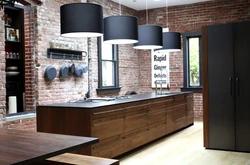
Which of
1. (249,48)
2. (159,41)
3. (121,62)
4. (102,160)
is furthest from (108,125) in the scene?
(121,62)

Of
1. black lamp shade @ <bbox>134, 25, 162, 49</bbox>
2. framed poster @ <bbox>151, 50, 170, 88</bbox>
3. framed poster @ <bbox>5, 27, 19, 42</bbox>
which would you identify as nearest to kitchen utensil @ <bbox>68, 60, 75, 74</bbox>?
framed poster @ <bbox>5, 27, 19, 42</bbox>

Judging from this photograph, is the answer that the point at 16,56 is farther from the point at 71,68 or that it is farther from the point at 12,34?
the point at 71,68

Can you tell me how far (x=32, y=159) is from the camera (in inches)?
71.9

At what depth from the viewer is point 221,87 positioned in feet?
17.2

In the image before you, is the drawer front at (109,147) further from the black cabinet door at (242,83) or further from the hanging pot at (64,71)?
the hanging pot at (64,71)

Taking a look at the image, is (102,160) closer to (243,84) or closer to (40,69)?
(243,84)

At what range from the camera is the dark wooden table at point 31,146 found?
1.84 m

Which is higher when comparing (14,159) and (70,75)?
(70,75)

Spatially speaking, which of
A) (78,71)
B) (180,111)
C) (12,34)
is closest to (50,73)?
(78,71)

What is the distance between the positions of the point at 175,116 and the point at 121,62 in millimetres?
2887

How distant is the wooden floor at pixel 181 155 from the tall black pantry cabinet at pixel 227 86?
0.90ft

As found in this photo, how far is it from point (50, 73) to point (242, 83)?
12.1 feet

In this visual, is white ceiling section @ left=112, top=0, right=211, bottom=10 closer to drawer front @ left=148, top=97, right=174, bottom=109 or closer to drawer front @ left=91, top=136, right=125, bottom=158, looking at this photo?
drawer front @ left=148, top=97, right=174, bottom=109

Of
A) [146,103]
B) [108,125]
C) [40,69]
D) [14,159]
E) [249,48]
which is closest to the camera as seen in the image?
[14,159]
